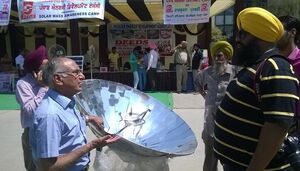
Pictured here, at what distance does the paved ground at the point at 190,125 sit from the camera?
6480mm

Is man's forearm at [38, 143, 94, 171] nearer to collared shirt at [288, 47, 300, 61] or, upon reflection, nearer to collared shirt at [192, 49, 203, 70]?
collared shirt at [288, 47, 300, 61]

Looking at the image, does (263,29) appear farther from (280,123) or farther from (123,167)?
(123,167)

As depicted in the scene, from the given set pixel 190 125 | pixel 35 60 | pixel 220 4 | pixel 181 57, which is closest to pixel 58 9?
pixel 181 57

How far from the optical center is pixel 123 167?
3828 millimetres

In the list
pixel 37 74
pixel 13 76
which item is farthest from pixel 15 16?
pixel 37 74

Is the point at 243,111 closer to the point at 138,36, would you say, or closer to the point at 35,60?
the point at 35,60

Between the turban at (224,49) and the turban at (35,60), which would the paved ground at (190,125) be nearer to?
the turban at (224,49)

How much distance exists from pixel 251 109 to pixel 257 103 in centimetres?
5

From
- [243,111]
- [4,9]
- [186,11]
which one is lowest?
[243,111]

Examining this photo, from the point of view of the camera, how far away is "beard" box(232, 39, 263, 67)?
2430 millimetres

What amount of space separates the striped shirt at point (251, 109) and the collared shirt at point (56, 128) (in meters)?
0.86

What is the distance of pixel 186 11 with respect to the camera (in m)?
14.1

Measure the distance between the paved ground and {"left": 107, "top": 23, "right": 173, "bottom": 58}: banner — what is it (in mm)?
8538

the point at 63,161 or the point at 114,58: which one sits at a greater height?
the point at 63,161
